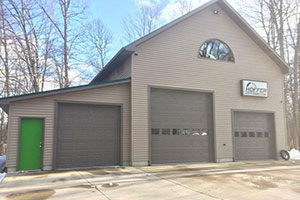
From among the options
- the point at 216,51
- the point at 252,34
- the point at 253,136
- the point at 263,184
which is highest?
the point at 252,34

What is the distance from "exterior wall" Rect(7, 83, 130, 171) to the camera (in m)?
8.95

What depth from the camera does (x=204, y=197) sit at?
5.80 meters

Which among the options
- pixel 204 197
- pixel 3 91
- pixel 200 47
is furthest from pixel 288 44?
pixel 3 91

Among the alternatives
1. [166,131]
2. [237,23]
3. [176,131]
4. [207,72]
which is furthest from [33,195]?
[237,23]

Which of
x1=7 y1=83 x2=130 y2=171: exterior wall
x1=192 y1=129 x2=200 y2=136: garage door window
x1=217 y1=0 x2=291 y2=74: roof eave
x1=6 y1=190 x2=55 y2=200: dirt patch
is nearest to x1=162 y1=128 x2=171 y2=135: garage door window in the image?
x1=192 y1=129 x2=200 y2=136: garage door window

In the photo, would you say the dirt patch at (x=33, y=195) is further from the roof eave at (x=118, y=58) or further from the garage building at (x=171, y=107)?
the roof eave at (x=118, y=58)

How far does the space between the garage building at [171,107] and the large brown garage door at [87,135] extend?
40 mm

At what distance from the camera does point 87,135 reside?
1018 cm

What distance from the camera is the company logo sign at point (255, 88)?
42.5 feet

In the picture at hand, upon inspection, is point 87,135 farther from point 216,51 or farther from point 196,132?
point 216,51

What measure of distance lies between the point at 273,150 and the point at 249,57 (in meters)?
5.38

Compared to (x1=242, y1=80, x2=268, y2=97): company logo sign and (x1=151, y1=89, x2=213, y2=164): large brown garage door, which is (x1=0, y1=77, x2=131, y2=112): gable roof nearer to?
(x1=151, y1=89, x2=213, y2=164): large brown garage door

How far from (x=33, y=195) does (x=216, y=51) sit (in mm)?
10550

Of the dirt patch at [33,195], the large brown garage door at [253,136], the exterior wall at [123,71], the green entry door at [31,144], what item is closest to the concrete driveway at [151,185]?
the dirt patch at [33,195]
